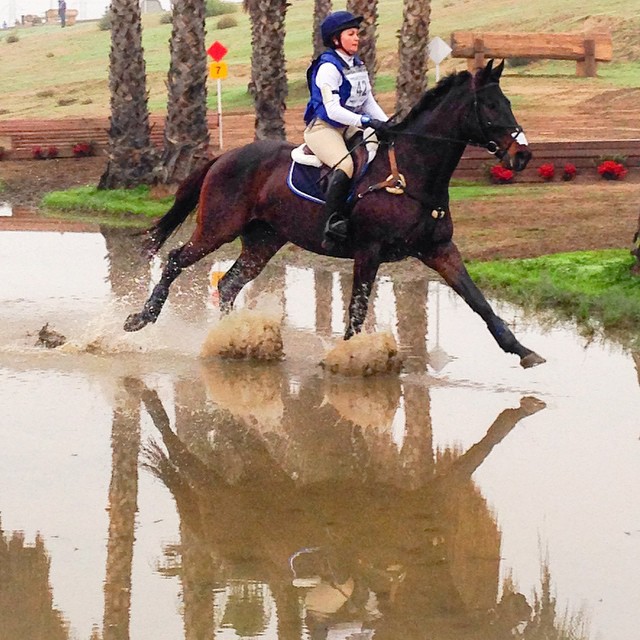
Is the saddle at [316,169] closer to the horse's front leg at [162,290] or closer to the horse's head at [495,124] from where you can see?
the horse's head at [495,124]

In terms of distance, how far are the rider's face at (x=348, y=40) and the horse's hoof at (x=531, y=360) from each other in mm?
2632

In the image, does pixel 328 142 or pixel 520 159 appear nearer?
pixel 520 159

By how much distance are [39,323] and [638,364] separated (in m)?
5.46

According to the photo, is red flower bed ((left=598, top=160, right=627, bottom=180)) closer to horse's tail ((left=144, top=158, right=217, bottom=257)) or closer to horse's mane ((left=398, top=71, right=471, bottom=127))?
horse's tail ((left=144, top=158, right=217, bottom=257))

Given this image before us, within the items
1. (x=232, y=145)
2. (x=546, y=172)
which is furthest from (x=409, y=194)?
(x=232, y=145)

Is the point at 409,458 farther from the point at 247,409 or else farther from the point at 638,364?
the point at 638,364

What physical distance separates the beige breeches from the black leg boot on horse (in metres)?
0.14

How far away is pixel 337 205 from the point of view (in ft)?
36.5

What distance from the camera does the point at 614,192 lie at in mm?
21500

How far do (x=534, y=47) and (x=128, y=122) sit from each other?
59.4 ft

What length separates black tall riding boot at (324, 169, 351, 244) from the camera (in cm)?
1105

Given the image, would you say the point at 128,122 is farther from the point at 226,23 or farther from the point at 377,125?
the point at 226,23

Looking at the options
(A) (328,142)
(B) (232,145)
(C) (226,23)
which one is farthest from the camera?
(C) (226,23)

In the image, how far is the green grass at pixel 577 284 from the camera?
42.8ft
